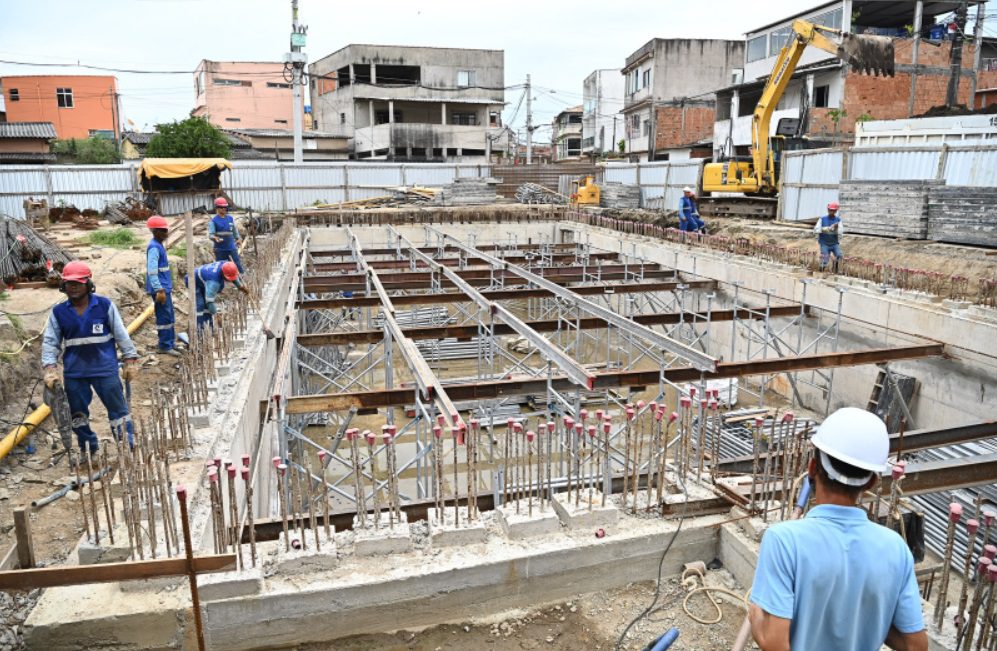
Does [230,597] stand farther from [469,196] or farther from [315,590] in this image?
[469,196]

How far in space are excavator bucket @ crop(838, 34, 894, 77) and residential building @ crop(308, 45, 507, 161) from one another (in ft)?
88.5

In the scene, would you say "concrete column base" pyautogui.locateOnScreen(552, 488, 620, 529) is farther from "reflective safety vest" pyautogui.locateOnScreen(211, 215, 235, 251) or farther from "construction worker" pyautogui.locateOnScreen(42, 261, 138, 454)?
"reflective safety vest" pyautogui.locateOnScreen(211, 215, 235, 251)

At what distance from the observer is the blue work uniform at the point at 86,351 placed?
5.01 meters

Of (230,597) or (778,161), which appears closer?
(230,597)

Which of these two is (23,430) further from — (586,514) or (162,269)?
(586,514)

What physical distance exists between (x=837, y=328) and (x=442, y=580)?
8409 mm

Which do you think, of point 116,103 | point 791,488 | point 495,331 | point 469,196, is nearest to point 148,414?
point 495,331

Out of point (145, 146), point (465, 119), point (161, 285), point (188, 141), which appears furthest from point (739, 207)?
point (145, 146)

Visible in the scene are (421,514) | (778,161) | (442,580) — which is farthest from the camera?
(778,161)

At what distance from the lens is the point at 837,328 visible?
33.3 ft

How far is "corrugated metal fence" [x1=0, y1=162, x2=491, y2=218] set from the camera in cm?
2228

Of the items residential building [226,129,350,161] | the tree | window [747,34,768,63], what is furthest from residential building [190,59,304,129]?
window [747,34,768,63]

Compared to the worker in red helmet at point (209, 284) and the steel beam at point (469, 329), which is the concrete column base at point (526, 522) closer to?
the steel beam at point (469, 329)

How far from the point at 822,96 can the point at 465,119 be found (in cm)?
2304
